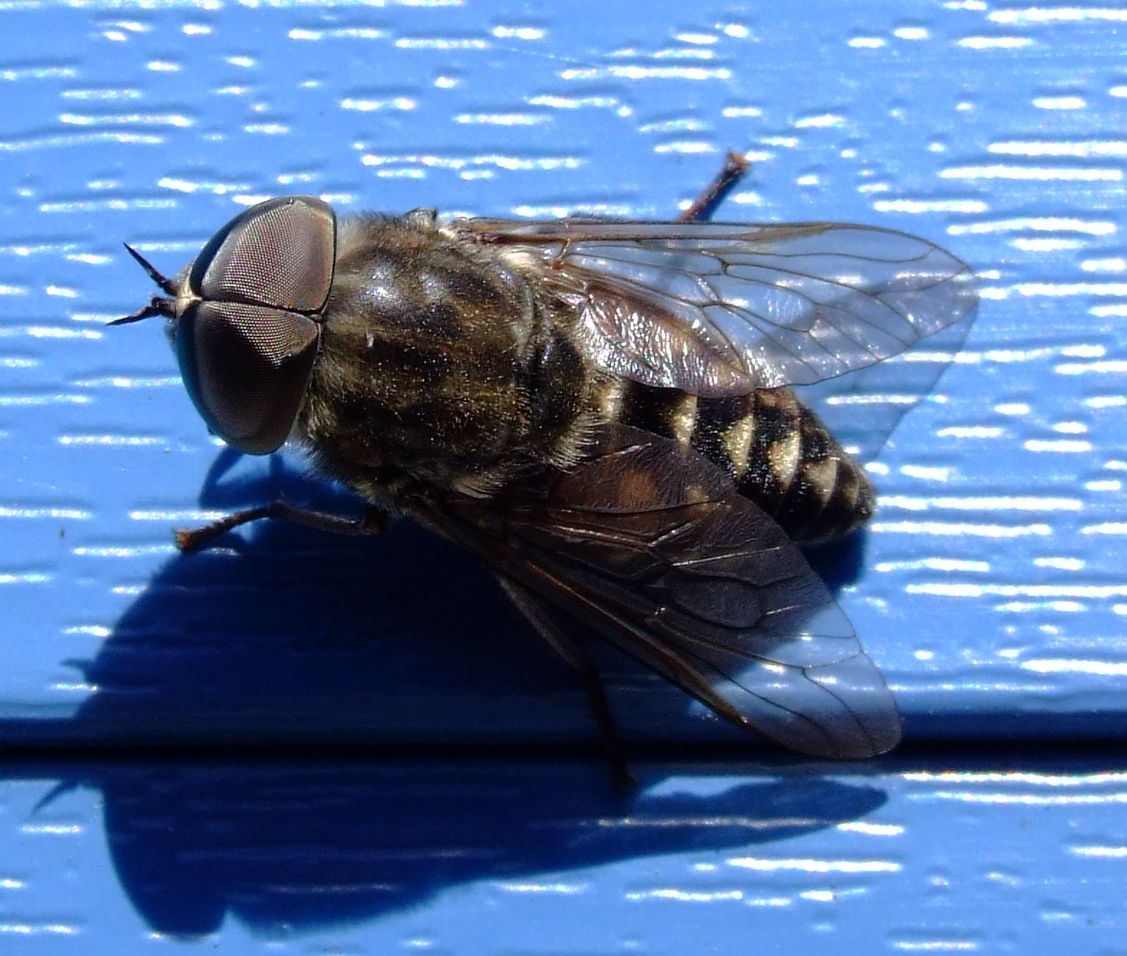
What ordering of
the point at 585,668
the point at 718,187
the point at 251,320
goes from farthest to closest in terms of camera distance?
the point at 718,187 < the point at 585,668 < the point at 251,320

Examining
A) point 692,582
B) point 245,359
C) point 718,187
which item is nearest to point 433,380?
point 245,359

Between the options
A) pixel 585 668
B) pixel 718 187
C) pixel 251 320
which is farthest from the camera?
pixel 718 187

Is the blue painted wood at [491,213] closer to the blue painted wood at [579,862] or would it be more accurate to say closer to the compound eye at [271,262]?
the blue painted wood at [579,862]

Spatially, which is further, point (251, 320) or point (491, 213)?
point (491, 213)

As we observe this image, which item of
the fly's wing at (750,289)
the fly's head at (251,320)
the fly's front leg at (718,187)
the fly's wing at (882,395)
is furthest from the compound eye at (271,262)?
the fly's wing at (882,395)

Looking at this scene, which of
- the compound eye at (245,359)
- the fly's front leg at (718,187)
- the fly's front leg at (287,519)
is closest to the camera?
the compound eye at (245,359)

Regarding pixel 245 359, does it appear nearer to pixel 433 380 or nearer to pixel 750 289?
pixel 433 380

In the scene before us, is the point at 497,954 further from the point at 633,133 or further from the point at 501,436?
the point at 633,133

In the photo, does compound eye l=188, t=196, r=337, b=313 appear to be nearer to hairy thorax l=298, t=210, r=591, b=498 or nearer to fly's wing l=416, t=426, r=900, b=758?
hairy thorax l=298, t=210, r=591, b=498
